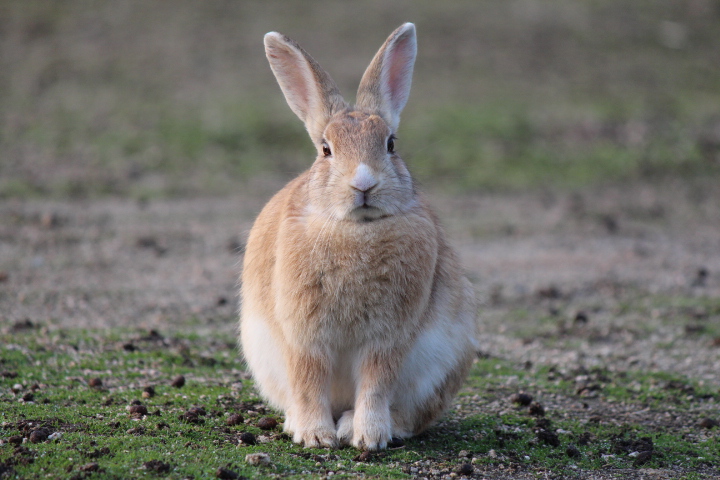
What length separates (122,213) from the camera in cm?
1276

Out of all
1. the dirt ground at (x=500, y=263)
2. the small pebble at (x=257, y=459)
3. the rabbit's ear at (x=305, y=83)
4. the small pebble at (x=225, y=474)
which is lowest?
the dirt ground at (x=500, y=263)

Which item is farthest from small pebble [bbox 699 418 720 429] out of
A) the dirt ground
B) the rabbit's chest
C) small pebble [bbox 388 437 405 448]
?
the rabbit's chest

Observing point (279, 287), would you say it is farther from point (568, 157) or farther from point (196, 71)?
point (196, 71)

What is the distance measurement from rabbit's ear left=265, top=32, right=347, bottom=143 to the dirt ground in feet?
6.75

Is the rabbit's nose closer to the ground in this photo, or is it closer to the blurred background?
the ground

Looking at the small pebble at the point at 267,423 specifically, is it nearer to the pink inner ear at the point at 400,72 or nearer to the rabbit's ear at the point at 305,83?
the rabbit's ear at the point at 305,83

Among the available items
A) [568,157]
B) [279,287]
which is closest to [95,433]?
[279,287]

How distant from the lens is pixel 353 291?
4.84 m

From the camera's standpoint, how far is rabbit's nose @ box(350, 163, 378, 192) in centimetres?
473

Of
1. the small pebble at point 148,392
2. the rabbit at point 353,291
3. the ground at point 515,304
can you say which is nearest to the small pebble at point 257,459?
the ground at point 515,304

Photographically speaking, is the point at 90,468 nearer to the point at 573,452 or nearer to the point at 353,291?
the point at 353,291

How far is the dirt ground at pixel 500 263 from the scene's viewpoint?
8.59 meters

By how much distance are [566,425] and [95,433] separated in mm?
3397

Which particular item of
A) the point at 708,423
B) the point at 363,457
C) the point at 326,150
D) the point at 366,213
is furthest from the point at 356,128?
the point at 708,423
